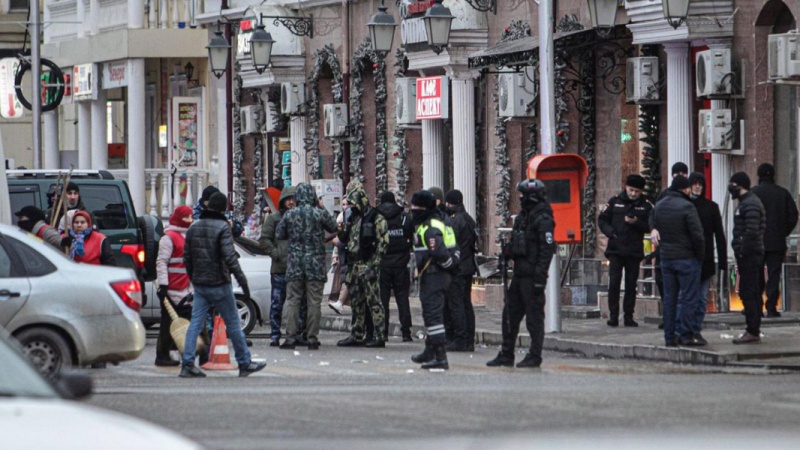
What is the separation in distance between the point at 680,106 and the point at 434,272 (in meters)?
10.0

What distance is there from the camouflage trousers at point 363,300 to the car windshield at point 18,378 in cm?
1480

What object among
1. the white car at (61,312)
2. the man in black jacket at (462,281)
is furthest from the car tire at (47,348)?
the man in black jacket at (462,281)

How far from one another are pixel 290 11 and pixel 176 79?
8.32m

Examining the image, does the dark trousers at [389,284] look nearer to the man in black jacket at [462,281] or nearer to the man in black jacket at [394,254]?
the man in black jacket at [394,254]

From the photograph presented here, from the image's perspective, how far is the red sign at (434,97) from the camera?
3491 centimetres

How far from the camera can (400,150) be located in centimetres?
3744

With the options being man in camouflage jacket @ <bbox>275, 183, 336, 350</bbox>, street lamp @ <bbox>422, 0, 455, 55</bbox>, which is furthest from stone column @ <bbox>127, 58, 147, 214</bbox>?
man in camouflage jacket @ <bbox>275, 183, 336, 350</bbox>

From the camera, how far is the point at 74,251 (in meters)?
19.9

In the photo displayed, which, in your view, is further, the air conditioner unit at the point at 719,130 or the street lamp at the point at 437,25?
the street lamp at the point at 437,25

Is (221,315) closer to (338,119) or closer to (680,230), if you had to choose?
(680,230)

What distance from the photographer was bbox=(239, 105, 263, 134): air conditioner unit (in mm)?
43375

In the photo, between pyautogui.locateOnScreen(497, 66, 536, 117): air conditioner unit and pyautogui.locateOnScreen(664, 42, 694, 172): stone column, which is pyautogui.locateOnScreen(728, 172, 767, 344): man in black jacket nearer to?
pyautogui.locateOnScreen(664, 42, 694, 172): stone column

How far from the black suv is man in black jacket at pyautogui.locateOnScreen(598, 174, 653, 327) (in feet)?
17.9

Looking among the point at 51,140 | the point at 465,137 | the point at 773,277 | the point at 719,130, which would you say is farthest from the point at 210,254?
the point at 51,140
